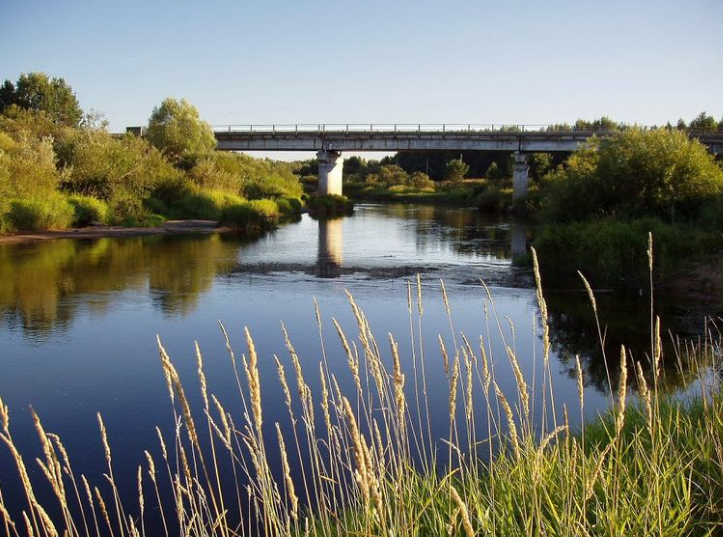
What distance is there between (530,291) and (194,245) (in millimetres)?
13308

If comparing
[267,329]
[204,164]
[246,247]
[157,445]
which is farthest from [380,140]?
→ [157,445]

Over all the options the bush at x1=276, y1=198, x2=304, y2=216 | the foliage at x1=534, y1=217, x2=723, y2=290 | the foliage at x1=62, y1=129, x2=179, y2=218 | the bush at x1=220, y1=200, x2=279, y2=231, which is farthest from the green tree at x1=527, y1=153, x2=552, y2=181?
the foliage at x1=534, y1=217, x2=723, y2=290

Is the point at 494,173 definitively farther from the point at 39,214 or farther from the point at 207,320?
the point at 207,320

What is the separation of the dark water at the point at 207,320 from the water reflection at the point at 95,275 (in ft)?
0.15

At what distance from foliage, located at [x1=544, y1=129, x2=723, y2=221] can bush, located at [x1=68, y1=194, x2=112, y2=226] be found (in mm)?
19599

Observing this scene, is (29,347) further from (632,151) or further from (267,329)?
(632,151)

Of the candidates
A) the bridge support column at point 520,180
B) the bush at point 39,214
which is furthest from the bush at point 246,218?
the bridge support column at point 520,180

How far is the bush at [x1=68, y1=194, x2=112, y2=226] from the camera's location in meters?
29.6

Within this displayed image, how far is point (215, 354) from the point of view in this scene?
10.2 meters

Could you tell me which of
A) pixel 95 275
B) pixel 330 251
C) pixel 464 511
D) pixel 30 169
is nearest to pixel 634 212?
pixel 330 251

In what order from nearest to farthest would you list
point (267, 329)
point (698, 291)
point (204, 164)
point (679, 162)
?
point (267, 329)
point (698, 291)
point (679, 162)
point (204, 164)

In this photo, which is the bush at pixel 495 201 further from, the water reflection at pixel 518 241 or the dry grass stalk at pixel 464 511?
the dry grass stalk at pixel 464 511

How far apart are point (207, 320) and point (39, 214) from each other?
17447 millimetres

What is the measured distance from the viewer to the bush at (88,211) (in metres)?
29.6
